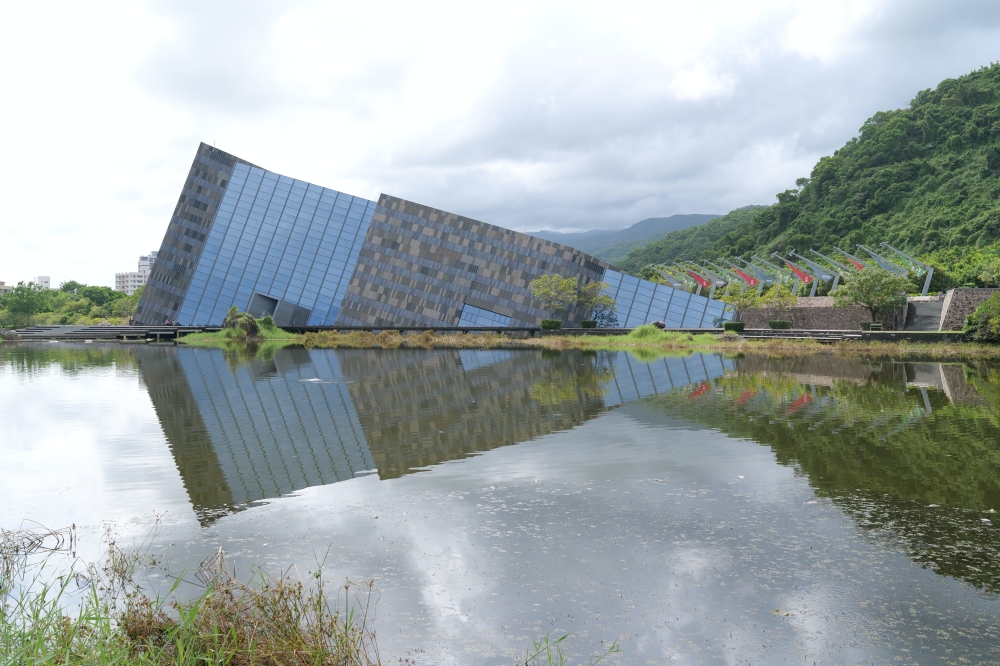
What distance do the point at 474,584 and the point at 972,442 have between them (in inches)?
464

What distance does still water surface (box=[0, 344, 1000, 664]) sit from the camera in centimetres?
626

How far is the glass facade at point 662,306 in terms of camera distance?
67562mm

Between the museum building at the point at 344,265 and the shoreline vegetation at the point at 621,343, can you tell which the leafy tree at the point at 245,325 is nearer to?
the shoreline vegetation at the point at 621,343

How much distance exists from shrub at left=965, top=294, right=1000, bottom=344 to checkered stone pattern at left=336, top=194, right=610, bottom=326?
108 feet

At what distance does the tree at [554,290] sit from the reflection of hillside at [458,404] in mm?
29633

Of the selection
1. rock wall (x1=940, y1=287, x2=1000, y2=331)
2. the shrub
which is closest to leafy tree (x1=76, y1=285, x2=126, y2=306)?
rock wall (x1=940, y1=287, x2=1000, y2=331)

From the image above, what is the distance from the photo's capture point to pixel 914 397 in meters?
21.5

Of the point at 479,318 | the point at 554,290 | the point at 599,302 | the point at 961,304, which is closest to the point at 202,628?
the point at 961,304

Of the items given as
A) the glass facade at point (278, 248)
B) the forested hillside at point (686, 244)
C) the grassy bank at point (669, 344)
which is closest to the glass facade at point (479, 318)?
the grassy bank at point (669, 344)

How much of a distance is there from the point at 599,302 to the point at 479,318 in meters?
11.2

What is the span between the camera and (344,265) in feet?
228

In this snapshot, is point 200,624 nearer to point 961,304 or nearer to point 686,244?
point 961,304

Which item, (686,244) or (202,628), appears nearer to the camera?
(202,628)

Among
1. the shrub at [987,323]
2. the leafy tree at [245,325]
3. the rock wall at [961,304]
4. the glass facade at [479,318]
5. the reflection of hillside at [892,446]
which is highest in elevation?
the rock wall at [961,304]
